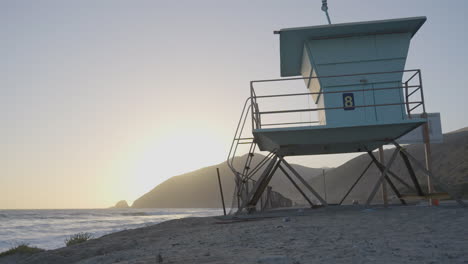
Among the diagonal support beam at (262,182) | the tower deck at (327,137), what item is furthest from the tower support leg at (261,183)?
the tower deck at (327,137)

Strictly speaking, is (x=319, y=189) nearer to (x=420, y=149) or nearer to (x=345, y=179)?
(x=345, y=179)

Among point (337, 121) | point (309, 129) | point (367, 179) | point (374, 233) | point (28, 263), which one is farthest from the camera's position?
point (367, 179)

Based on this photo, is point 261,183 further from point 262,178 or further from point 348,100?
point 348,100

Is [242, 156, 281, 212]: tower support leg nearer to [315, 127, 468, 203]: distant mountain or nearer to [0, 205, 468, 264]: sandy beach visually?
[0, 205, 468, 264]: sandy beach

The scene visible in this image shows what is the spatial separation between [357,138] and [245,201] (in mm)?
4605

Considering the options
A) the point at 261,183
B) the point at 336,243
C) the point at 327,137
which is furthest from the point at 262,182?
the point at 336,243

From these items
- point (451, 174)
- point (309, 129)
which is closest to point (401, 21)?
point (309, 129)

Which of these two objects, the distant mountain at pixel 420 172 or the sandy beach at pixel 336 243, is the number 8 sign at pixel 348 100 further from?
the distant mountain at pixel 420 172

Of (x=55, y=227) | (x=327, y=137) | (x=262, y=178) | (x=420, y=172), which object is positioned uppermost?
(x=420, y=172)

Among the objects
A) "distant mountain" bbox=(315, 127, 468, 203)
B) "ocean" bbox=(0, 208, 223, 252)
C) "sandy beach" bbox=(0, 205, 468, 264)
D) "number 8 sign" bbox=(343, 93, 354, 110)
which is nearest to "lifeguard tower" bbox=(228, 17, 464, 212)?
"number 8 sign" bbox=(343, 93, 354, 110)

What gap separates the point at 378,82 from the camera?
13.1 m

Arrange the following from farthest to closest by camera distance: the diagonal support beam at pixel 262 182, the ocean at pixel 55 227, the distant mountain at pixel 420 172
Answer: the distant mountain at pixel 420 172
the ocean at pixel 55 227
the diagonal support beam at pixel 262 182

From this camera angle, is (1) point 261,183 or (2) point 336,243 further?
(1) point 261,183

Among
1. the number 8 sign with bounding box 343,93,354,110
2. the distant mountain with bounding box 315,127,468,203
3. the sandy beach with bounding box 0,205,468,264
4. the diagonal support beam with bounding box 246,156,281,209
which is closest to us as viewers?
the sandy beach with bounding box 0,205,468,264
